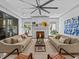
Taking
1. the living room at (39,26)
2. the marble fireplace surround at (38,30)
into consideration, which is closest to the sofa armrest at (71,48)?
the living room at (39,26)

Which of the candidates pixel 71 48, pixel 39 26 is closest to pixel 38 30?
pixel 39 26

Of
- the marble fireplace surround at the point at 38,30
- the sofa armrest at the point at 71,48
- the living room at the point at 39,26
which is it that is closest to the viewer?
the sofa armrest at the point at 71,48

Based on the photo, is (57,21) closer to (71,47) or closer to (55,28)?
(55,28)

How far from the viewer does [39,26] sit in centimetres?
1545

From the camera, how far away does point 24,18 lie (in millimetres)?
18578

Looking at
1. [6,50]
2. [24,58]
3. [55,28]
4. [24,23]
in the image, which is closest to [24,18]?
[24,23]

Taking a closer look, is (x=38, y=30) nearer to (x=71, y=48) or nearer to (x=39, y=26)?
(x=39, y=26)

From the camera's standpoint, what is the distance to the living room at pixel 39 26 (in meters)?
7.09

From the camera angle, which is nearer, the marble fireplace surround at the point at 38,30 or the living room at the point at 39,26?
the living room at the point at 39,26

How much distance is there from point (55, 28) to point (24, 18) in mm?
4678

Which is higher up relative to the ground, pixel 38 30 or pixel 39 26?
pixel 39 26

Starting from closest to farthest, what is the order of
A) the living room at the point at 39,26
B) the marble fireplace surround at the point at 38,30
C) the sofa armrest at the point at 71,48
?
1. the sofa armrest at the point at 71,48
2. the living room at the point at 39,26
3. the marble fireplace surround at the point at 38,30

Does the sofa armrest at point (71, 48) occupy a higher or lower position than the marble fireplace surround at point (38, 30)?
lower

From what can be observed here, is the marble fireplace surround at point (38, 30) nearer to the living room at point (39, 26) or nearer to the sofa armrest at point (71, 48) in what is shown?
the living room at point (39, 26)
